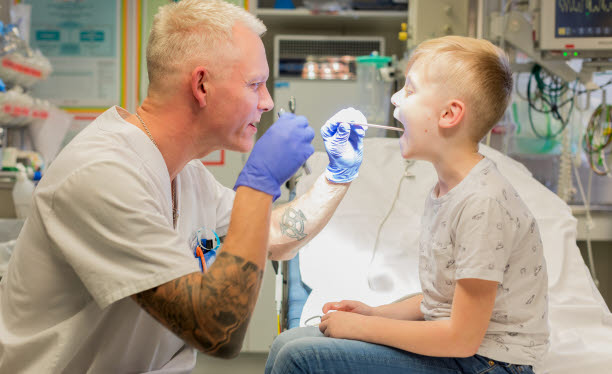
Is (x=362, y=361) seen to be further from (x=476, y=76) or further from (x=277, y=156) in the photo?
(x=476, y=76)

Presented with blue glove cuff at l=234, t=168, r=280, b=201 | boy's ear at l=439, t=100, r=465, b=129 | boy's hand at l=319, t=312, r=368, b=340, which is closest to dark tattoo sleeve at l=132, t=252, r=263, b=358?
blue glove cuff at l=234, t=168, r=280, b=201

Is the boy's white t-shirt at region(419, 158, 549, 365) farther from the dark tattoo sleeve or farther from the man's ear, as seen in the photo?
the man's ear

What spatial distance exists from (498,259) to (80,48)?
2.90 meters

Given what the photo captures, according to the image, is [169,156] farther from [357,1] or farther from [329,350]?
[357,1]

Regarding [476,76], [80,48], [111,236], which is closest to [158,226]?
[111,236]

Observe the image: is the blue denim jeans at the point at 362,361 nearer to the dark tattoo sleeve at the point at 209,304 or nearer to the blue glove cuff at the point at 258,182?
the dark tattoo sleeve at the point at 209,304

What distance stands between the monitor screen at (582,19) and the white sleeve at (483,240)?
5.32 ft

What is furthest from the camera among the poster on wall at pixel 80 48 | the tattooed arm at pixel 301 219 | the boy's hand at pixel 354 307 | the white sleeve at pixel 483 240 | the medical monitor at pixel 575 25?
the poster on wall at pixel 80 48

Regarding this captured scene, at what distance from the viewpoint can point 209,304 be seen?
0.99 metres

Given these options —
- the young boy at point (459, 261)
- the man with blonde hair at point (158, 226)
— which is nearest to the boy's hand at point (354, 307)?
the young boy at point (459, 261)

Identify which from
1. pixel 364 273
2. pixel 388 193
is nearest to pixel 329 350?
pixel 364 273

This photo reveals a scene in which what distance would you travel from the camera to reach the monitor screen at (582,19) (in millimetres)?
2455

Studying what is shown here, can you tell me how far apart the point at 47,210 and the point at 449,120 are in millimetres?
786

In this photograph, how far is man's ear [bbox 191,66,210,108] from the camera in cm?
121
